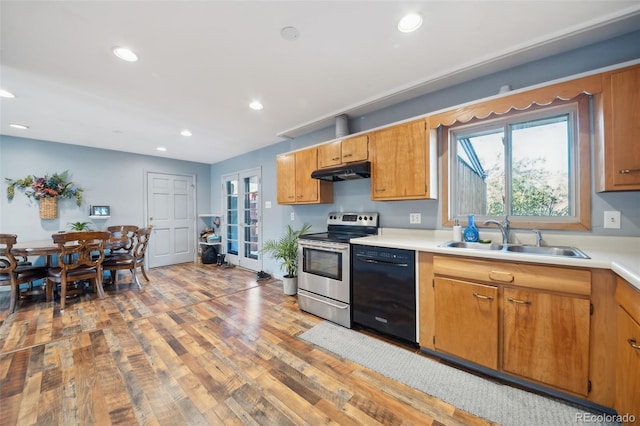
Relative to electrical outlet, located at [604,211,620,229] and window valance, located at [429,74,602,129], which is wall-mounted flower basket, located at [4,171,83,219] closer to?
window valance, located at [429,74,602,129]

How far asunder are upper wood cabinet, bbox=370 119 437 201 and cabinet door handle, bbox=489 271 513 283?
0.87 meters

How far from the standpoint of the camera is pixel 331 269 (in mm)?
2633

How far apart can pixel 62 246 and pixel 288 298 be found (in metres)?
2.88

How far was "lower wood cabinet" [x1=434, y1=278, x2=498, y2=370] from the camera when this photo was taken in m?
1.66

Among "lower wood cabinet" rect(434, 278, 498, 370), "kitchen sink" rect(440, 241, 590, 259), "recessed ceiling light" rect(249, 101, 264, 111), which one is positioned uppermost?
"recessed ceiling light" rect(249, 101, 264, 111)

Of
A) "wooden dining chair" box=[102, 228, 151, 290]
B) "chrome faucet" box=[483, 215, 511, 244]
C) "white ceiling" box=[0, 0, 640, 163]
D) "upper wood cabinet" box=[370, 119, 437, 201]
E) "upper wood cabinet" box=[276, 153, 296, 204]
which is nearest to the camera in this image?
"white ceiling" box=[0, 0, 640, 163]

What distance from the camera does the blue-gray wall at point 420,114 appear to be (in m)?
1.69

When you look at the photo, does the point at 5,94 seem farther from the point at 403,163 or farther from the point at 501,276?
the point at 501,276

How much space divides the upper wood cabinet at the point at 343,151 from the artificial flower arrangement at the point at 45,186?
4465 millimetres

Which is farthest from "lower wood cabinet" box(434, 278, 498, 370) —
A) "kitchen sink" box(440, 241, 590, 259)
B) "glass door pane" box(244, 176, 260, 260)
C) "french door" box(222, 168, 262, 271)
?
"glass door pane" box(244, 176, 260, 260)

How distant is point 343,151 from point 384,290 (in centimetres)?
162

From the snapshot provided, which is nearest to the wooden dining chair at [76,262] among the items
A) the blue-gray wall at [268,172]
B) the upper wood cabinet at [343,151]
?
the blue-gray wall at [268,172]

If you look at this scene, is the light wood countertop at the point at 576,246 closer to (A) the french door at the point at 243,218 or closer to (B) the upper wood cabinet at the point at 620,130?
(B) the upper wood cabinet at the point at 620,130

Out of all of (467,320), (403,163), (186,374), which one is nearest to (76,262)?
(186,374)
